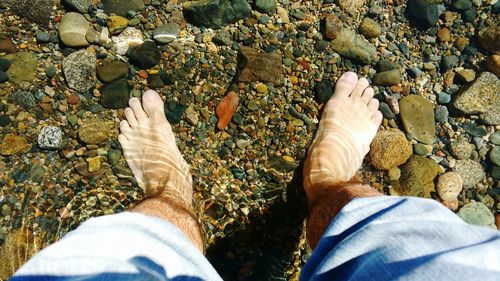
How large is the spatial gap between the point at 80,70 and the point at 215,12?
2.84 ft

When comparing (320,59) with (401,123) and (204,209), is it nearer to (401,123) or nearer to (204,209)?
(401,123)

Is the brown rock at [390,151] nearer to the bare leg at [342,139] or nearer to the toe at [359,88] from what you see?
the bare leg at [342,139]

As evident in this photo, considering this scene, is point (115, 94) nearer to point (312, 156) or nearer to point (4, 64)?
point (4, 64)

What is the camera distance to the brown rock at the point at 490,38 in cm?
273

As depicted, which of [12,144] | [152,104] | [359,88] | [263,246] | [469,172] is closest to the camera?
[12,144]

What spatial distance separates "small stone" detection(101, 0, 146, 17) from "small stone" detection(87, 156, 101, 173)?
886 millimetres

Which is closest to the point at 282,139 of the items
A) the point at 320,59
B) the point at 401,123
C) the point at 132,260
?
the point at 320,59

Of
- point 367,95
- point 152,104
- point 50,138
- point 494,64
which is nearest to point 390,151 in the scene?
point 367,95

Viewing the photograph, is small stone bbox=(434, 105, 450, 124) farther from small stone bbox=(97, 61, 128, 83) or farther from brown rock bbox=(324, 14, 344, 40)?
small stone bbox=(97, 61, 128, 83)

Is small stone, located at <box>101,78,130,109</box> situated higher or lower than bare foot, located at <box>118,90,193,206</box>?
higher

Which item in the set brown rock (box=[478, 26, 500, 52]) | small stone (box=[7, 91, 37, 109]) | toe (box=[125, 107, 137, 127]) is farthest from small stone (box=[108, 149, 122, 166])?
brown rock (box=[478, 26, 500, 52])

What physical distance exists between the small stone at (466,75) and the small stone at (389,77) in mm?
414

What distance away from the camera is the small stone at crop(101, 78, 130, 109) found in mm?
2463

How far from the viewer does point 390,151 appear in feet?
8.56
